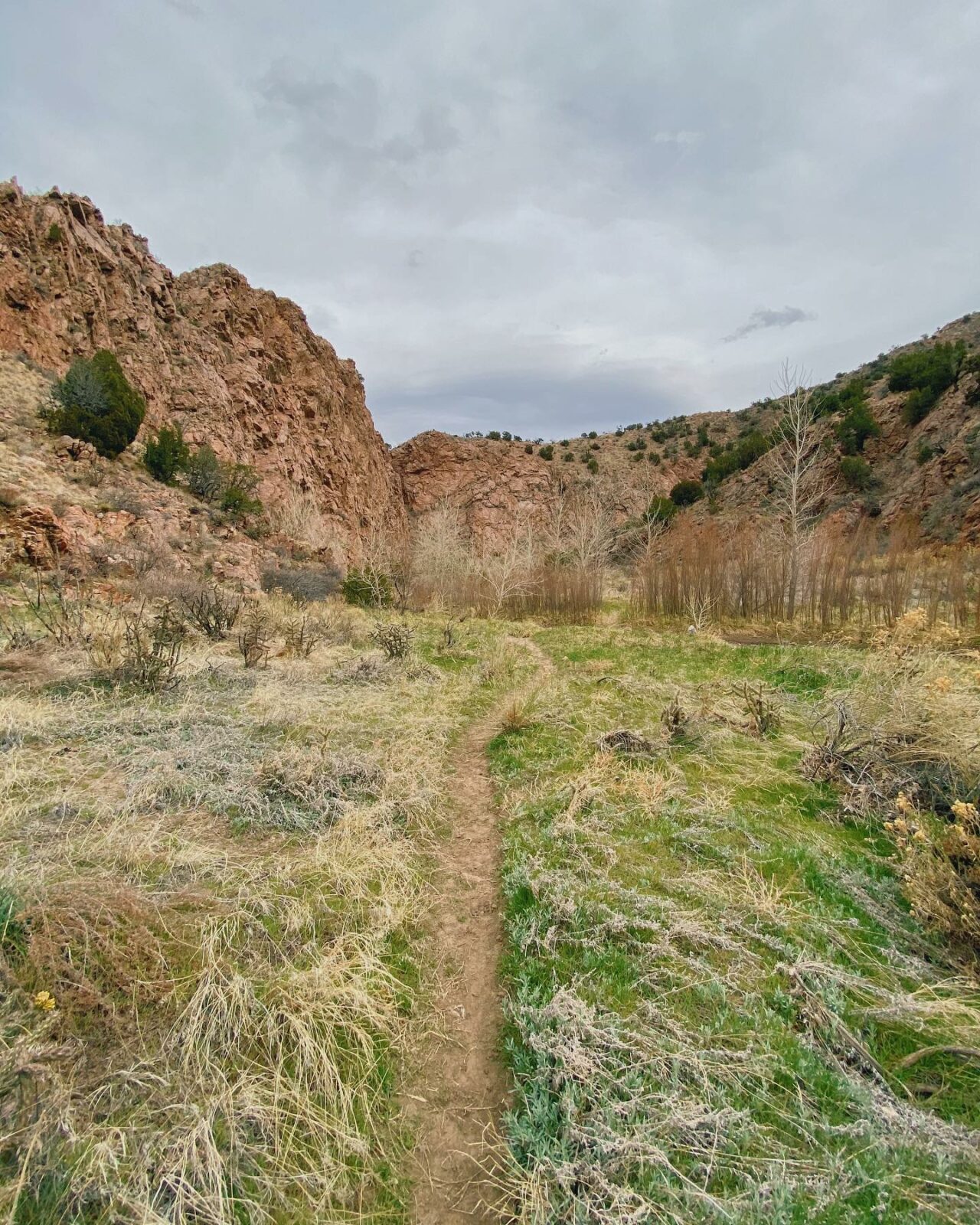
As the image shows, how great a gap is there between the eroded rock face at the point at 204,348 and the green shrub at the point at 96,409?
369 cm

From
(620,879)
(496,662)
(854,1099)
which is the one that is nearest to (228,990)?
(620,879)

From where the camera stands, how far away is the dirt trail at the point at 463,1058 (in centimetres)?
171

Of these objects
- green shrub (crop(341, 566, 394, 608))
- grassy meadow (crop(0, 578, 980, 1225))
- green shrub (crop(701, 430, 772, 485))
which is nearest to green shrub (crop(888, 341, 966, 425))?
green shrub (crop(701, 430, 772, 485))

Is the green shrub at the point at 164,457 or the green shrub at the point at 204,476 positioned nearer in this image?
the green shrub at the point at 164,457


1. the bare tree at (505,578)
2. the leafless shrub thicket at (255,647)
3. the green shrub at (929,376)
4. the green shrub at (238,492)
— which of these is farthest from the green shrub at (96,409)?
the green shrub at (929,376)

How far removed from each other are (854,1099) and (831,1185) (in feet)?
1.12

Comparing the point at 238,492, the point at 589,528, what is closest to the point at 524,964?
the point at 238,492

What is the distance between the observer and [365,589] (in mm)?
17953

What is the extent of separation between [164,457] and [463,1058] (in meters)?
18.9

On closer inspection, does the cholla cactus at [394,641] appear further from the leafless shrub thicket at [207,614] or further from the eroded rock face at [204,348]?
the eroded rock face at [204,348]

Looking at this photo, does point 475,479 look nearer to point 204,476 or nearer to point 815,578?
point 204,476

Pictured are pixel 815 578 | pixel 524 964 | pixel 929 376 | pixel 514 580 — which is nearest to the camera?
pixel 524 964

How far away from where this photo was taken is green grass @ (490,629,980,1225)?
1.56 metres

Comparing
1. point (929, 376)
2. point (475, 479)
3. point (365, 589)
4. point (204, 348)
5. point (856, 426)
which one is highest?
point (204, 348)
